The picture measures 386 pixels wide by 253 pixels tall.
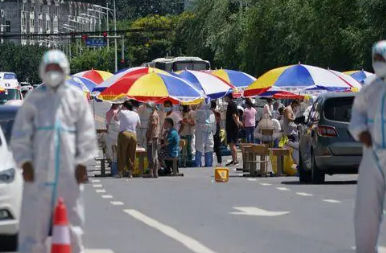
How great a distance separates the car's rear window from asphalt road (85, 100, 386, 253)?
1227 millimetres

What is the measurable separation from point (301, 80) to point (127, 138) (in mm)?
6607

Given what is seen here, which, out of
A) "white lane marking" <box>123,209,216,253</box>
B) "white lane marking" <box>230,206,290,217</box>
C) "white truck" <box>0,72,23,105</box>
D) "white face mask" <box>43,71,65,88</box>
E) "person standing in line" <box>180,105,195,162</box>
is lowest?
"white lane marking" <box>230,206,290,217</box>

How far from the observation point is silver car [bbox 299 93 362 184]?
85.1ft

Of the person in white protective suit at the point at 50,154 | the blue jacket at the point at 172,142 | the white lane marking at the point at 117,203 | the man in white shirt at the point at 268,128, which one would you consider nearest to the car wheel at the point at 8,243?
the person in white protective suit at the point at 50,154

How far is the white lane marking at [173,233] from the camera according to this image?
14562mm

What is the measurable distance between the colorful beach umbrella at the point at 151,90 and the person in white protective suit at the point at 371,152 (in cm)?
2055

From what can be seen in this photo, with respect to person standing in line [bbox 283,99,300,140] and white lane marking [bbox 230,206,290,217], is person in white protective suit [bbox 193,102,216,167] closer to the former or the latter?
person standing in line [bbox 283,99,300,140]

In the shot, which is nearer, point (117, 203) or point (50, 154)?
point (50, 154)

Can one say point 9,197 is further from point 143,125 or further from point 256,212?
point 143,125

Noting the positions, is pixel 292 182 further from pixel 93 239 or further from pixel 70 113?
pixel 70 113

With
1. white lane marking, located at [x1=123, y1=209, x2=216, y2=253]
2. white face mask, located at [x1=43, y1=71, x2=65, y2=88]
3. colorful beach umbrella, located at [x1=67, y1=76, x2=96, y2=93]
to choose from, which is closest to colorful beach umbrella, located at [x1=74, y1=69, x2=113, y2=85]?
colorful beach umbrella, located at [x1=67, y1=76, x2=96, y2=93]

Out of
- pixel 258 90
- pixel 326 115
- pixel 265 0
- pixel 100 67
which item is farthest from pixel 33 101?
pixel 100 67

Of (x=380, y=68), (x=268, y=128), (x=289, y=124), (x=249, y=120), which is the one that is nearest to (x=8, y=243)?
(x=380, y=68)

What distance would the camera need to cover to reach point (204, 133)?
3584 centimetres
